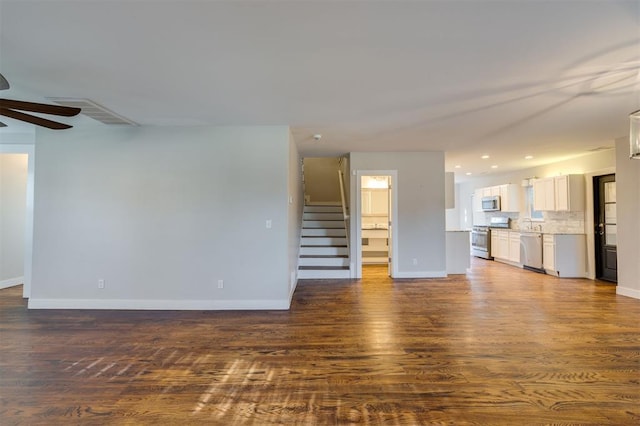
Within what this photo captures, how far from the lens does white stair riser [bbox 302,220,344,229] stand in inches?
274

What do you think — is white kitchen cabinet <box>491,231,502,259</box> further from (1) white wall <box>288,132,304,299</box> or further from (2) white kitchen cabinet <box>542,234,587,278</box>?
(1) white wall <box>288,132,304,299</box>

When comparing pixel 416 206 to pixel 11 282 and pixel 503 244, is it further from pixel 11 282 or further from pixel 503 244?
pixel 11 282

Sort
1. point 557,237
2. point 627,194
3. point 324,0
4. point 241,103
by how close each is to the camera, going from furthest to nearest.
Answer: point 557,237 < point 627,194 < point 241,103 < point 324,0

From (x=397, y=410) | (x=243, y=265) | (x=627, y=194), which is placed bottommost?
(x=397, y=410)

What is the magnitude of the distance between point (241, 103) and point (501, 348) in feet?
11.9

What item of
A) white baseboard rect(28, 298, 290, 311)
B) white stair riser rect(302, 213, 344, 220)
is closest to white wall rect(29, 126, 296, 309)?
white baseboard rect(28, 298, 290, 311)

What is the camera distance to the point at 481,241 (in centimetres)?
860

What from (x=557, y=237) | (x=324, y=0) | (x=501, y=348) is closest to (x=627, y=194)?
(x=557, y=237)

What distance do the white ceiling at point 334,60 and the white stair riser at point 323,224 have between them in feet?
10.9

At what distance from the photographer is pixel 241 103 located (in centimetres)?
324

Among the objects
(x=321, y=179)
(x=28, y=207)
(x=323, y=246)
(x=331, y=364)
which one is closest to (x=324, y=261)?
(x=323, y=246)

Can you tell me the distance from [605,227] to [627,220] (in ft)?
3.89

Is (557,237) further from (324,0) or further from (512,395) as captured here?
(324,0)

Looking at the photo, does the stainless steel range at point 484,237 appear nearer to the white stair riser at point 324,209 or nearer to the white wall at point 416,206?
the white wall at point 416,206
